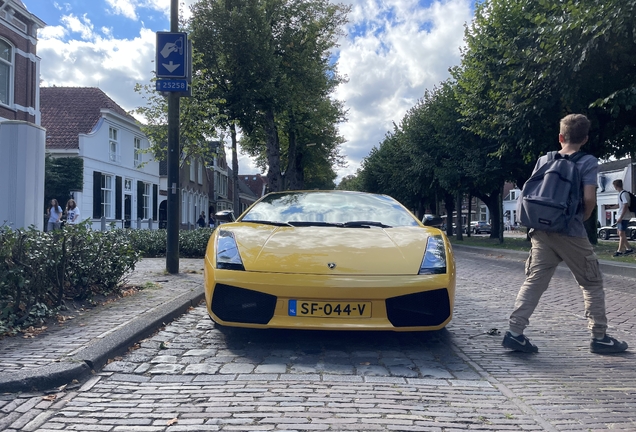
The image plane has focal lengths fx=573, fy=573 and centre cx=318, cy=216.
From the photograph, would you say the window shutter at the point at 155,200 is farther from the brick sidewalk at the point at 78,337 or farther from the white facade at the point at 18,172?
the brick sidewalk at the point at 78,337

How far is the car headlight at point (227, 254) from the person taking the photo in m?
4.39

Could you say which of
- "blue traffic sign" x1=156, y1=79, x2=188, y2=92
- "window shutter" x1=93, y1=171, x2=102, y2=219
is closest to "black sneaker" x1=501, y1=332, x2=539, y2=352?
"blue traffic sign" x1=156, y1=79, x2=188, y2=92

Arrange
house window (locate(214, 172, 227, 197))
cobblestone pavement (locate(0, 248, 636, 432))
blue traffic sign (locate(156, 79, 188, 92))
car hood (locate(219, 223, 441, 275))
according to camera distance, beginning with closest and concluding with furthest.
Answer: cobblestone pavement (locate(0, 248, 636, 432)), car hood (locate(219, 223, 441, 275)), blue traffic sign (locate(156, 79, 188, 92)), house window (locate(214, 172, 227, 197))

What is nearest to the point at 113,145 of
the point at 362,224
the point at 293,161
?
the point at 293,161

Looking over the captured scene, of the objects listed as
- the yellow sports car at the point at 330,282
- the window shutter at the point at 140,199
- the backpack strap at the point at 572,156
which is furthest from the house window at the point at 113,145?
the backpack strap at the point at 572,156

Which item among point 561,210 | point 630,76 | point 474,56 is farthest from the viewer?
point 474,56

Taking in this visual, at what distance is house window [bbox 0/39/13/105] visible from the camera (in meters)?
19.8

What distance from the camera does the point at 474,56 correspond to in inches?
725

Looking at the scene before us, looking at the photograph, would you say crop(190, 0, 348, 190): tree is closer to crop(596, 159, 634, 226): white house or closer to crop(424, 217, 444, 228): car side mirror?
crop(424, 217, 444, 228): car side mirror

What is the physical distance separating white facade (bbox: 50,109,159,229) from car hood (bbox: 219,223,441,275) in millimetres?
22024

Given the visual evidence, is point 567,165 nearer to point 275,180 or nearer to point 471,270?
point 471,270

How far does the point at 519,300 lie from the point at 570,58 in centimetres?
973

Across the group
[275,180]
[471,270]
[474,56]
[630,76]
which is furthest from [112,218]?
[630,76]

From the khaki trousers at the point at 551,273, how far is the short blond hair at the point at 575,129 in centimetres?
75
